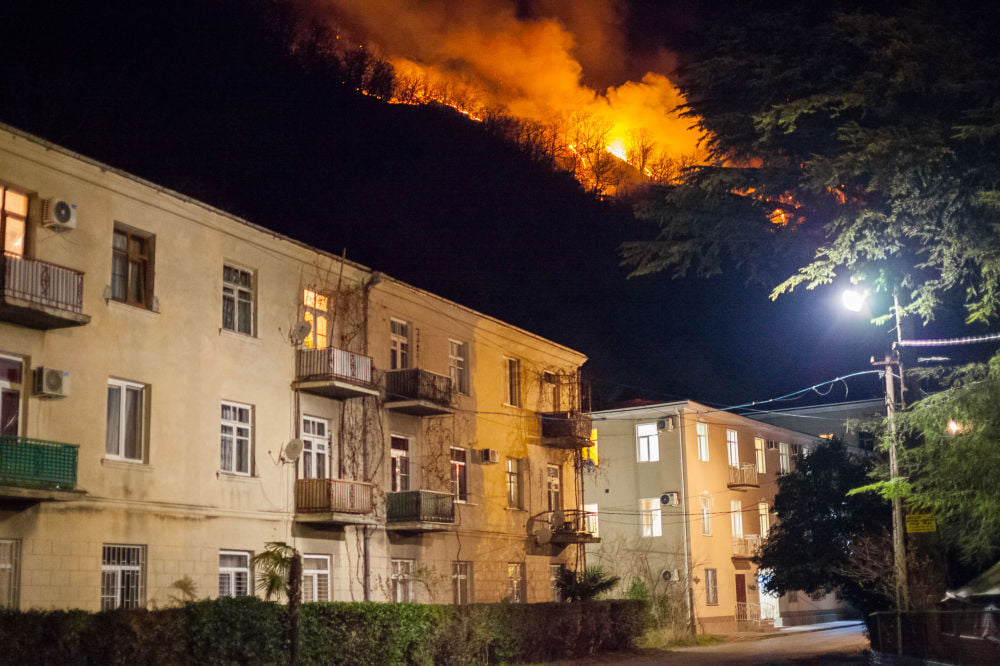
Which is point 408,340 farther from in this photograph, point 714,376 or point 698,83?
point 714,376

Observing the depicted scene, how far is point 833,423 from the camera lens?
6712cm

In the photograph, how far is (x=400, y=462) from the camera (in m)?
30.7

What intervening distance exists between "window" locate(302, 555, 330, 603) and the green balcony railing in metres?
7.73

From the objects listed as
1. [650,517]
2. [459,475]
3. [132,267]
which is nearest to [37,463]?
[132,267]

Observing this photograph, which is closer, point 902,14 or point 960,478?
point 902,14

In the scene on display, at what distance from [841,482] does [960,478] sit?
61.6 feet

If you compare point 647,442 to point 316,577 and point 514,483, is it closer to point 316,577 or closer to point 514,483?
point 514,483

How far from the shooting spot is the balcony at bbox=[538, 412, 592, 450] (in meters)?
37.8

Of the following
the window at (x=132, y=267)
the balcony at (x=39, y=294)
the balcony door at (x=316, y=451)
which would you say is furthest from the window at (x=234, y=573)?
the balcony at (x=39, y=294)

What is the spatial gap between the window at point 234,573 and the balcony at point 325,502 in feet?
6.27

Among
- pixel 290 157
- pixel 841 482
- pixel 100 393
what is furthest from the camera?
pixel 290 157

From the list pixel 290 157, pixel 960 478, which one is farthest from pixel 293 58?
pixel 960 478

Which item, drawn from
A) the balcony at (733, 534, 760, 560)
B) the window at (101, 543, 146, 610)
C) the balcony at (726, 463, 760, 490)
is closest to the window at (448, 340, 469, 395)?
the window at (101, 543, 146, 610)

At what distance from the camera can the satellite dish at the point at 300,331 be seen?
26.4 meters
